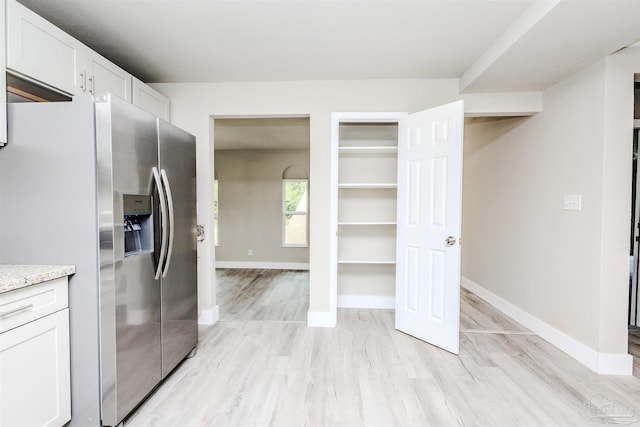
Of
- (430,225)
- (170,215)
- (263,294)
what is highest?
(170,215)

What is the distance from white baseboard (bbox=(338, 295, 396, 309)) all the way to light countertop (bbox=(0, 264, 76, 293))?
109 inches

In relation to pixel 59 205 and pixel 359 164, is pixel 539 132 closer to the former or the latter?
pixel 359 164

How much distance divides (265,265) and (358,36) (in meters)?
5.10

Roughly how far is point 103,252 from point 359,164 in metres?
2.68

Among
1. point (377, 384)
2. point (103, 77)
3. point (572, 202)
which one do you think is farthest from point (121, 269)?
point (572, 202)

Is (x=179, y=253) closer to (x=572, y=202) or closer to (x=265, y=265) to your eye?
(x=572, y=202)

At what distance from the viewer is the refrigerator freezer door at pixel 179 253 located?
2.07 meters

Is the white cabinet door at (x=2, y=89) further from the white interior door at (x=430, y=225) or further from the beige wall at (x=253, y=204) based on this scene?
the beige wall at (x=253, y=204)

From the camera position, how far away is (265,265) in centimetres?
650

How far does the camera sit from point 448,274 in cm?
263

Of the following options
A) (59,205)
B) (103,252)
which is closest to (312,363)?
(103,252)

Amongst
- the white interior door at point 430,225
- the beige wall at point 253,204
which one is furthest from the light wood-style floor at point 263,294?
the white interior door at point 430,225

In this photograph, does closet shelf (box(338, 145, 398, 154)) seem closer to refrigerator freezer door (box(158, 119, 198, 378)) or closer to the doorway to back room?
refrigerator freezer door (box(158, 119, 198, 378))

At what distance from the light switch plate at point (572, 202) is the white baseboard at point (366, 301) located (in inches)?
77.6
